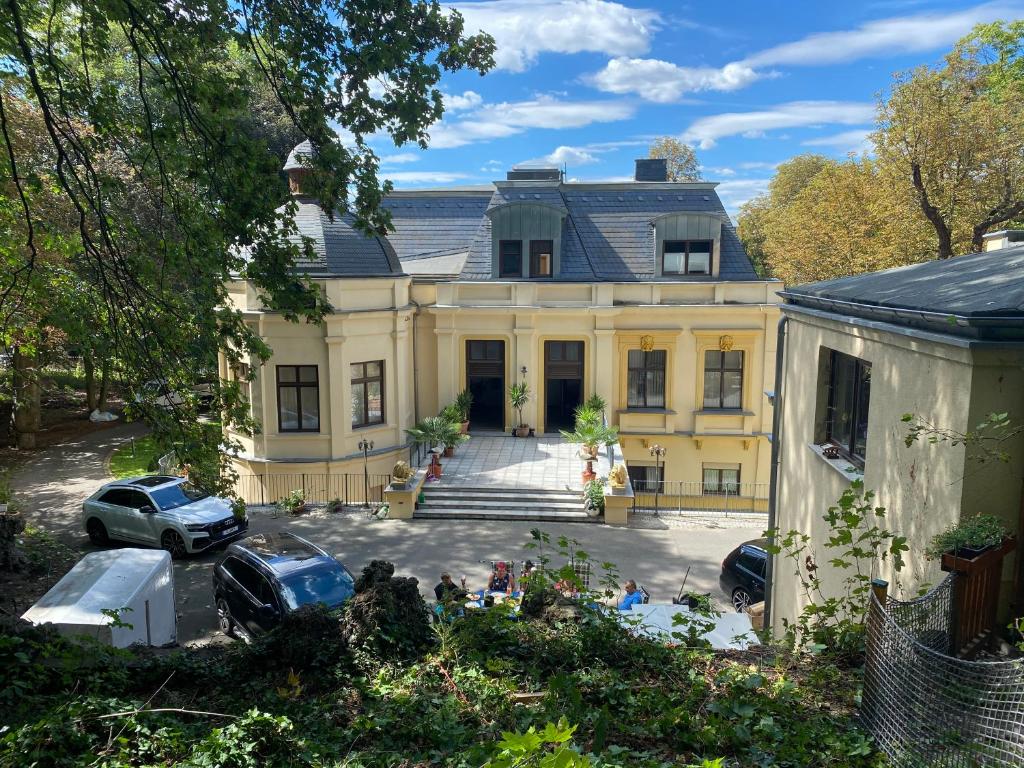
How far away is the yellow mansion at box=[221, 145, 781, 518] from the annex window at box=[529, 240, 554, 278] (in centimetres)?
4

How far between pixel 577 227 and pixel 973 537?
71.3 ft

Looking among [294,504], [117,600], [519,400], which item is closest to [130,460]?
[294,504]

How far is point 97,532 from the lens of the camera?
1677cm

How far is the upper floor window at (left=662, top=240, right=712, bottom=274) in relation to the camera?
24969 mm

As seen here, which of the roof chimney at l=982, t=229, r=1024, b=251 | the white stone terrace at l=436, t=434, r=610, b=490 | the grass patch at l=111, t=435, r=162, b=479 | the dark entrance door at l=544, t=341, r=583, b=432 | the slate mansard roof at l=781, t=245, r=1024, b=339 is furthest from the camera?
the dark entrance door at l=544, t=341, r=583, b=432

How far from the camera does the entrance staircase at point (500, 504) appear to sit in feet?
60.5

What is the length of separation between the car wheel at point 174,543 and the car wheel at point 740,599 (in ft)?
38.7

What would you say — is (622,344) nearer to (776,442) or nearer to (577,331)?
(577,331)

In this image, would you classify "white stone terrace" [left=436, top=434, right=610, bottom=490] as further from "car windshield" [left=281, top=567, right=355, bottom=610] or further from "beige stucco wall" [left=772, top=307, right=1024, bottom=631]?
"beige stucco wall" [left=772, top=307, right=1024, bottom=631]

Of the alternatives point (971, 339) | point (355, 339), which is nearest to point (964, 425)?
point (971, 339)

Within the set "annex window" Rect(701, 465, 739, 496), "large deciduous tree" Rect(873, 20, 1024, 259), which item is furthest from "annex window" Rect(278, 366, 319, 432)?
"large deciduous tree" Rect(873, 20, 1024, 259)

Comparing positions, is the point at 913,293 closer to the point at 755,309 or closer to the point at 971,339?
the point at 971,339

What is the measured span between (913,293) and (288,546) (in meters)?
10.4

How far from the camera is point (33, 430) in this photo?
26.0 meters
